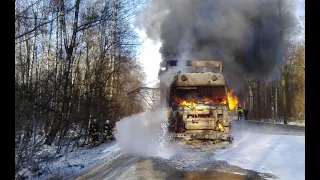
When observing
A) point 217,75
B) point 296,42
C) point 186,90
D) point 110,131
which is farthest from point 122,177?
point 296,42

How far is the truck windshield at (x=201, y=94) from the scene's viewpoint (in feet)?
41.3

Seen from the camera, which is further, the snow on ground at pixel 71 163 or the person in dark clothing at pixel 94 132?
the person in dark clothing at pixel 94 132

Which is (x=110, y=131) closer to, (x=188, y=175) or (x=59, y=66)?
(x=59, y=66)

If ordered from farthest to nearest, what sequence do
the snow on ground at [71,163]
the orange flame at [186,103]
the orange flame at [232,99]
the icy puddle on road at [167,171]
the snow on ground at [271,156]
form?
1. the orange flame at [232,99]
2. the orange flame at [186,103]
3. the snow on ground at [71,163]
4. the snow on ground at [271,156]
5. the icy puddle on road at [167,171]

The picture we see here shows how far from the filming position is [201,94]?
41.7 ft

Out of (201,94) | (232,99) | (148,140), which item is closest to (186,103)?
(201,94)

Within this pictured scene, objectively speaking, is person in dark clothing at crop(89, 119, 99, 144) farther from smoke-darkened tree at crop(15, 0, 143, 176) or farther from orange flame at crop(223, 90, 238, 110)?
orange flame at crop(223, 90, 238, 110)

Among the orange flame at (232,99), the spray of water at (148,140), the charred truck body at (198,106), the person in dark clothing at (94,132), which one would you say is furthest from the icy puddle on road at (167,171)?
the person in dark clothing at (94,132)

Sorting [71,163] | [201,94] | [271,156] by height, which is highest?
[201,94]

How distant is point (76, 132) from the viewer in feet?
48.6

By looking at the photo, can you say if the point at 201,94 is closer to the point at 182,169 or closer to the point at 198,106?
the point at 198,106

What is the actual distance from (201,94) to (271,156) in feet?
13.2

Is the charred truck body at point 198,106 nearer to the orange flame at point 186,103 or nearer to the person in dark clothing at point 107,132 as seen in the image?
the orange flame at point 186,103

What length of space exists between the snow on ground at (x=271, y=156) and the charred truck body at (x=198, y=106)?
102 cm
